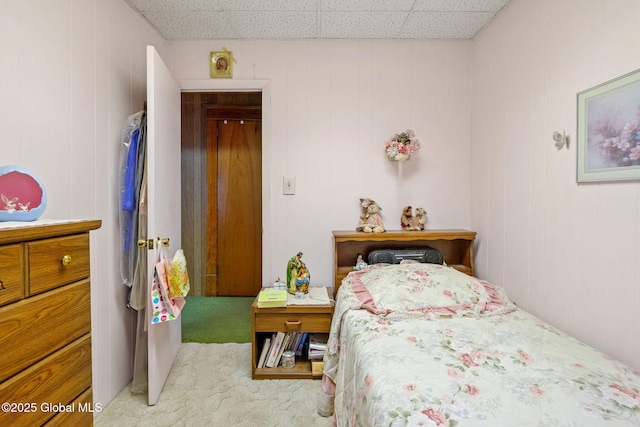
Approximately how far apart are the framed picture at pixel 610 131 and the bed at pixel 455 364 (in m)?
0.75

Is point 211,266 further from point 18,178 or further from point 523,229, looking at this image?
point 523,229

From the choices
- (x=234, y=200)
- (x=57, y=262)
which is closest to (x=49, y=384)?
(x=57, y=262)

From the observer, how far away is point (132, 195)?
5.96 ft

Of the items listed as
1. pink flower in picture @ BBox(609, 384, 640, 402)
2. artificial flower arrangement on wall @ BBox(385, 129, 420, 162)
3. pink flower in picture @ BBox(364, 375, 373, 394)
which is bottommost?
pink flower in picture @ BBox(364, 375, 373, 394)

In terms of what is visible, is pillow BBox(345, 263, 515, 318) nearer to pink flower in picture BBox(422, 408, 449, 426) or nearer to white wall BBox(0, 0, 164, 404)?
pink flower in picture BBox(422, 408, 449, 426)

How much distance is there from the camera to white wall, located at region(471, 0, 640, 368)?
127 cm

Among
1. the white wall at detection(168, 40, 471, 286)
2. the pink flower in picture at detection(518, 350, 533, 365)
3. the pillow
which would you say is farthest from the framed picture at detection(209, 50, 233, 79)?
the pink flower in picture at detection(518, 350, 533, 365)

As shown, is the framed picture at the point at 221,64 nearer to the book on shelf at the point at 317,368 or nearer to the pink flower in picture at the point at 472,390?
the book on shelf at the point at 317,368

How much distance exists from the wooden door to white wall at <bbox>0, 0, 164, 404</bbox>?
59.4 inches

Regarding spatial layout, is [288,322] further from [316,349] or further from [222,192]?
[222,192]

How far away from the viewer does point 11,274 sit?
0.77 metres

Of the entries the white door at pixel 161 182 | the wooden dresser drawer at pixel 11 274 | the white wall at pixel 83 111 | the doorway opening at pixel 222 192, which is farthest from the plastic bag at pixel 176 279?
the doorway opening at pixel 222 192

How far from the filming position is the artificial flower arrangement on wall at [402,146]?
2.27 meters

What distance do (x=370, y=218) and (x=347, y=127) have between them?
713 mm
